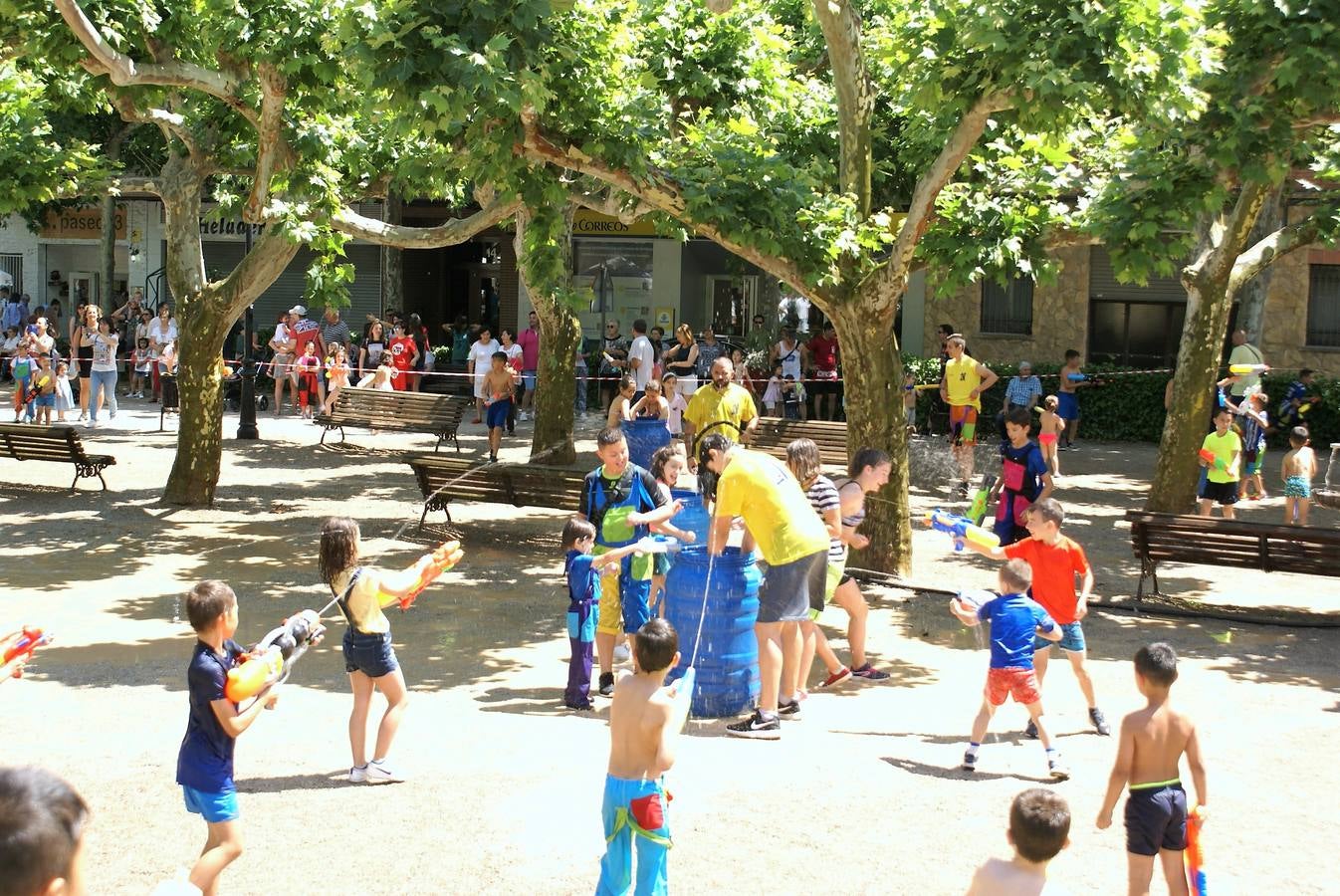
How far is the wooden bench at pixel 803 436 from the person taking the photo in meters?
18.2

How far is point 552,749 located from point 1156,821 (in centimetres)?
334

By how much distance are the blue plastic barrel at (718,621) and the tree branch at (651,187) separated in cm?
353

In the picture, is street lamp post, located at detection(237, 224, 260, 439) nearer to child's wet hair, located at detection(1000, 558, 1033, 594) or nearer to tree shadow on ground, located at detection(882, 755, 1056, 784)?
tree shadow on ground, located at detection(882, 755, 1056, 784)

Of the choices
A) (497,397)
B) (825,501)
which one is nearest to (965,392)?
(497,397)

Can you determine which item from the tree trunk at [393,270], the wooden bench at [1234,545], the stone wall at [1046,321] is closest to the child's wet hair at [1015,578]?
the wooden bench at [1234,545]

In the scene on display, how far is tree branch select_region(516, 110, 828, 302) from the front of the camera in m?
11.1

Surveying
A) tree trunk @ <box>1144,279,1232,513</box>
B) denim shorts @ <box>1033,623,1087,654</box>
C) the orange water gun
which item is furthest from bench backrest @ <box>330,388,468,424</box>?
the orange water gun

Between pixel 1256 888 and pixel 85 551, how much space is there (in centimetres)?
1072

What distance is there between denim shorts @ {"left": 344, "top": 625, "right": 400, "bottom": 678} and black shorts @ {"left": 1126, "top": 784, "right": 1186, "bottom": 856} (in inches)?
136

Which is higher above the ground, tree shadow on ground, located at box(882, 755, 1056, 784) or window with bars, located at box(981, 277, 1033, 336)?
window with bars, located at box(981, 277, 1033, 336)

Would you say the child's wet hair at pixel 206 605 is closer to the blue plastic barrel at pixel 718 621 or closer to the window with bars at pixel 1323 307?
the blue plastic barrel at pixel 718 621

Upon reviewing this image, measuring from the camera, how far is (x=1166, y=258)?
12.7m

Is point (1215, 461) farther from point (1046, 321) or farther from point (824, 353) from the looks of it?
point (1046, 321)

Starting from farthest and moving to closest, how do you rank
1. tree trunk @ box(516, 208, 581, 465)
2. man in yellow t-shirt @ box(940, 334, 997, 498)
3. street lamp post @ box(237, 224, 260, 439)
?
street lamp post @ box(237, 224, 260, 439), tree trunk @ box(516, 208, 581, 465), man in yellow t-shirt @ box(940, 334, 997, 498)
